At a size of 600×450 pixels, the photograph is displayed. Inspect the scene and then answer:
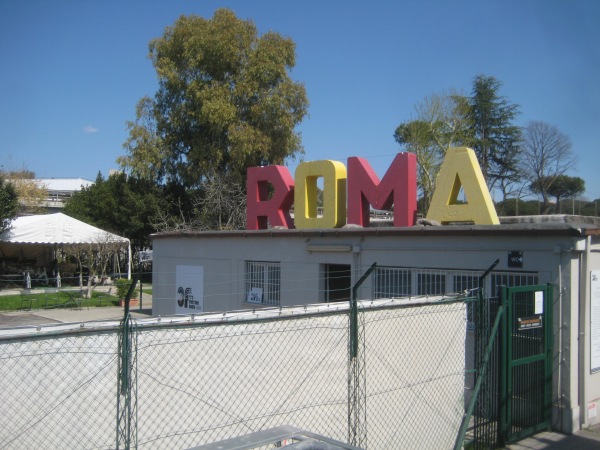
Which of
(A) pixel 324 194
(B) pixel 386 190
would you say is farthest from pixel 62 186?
(B) pixel 386 190

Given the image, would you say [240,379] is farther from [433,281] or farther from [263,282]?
[263,282]

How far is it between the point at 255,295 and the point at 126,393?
10600mm

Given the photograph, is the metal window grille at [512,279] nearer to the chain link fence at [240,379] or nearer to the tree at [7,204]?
the chain link fence at [240,379]

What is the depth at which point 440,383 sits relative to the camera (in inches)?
259

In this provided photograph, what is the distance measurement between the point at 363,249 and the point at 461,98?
2958 cm

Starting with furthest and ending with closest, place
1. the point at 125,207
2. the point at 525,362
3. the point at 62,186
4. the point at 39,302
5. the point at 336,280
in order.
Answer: the point at 62,186
the point at 125,207
the point at 39,302
the point at 336,280
the point at 525,362

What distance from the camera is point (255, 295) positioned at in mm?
14625

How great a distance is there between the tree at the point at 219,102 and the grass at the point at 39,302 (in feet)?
35.2

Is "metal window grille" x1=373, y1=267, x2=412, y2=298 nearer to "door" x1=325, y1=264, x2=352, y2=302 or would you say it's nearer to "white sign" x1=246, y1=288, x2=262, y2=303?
"door" x1=325, y1=264, x2=352, y2=302

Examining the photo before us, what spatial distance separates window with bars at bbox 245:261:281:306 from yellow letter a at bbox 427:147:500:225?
160 inches

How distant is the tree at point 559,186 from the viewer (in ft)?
140

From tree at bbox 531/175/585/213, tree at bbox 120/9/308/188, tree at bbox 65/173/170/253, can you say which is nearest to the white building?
tree at bbox 65/173/170/253

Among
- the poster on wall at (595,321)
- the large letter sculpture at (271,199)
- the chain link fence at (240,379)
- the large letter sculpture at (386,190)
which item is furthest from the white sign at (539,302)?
the large letter sculpture at (271,199)

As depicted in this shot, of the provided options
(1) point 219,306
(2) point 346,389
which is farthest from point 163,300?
(2) point 346,389
